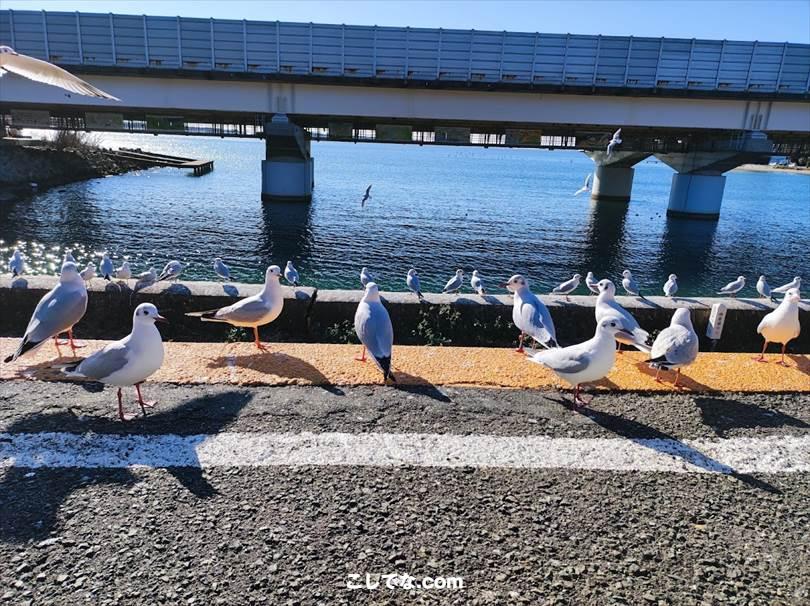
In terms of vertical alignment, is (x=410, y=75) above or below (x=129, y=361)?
above

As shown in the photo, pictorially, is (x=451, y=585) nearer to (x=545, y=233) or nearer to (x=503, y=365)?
(x=503, y=365)

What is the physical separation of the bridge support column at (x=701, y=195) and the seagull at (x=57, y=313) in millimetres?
44804

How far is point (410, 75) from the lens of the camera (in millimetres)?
34438

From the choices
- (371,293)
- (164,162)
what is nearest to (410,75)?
(371,293)

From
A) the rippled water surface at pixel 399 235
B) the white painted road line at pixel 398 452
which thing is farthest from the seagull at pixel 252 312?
the rippled water surface at pixel 399 235

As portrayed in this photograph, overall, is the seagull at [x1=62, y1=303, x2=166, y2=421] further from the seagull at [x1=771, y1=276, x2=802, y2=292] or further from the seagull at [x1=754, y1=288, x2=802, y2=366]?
the seagull at [x1=771, y1=276, x2=802, y2=292]

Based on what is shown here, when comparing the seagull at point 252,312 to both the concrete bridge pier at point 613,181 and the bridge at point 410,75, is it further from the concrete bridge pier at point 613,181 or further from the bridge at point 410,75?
the concrete bridge pier at point 613,181

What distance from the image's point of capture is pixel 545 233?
3269 centimetres

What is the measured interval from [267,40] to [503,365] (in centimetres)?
3493

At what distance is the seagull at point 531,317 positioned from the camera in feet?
22.1

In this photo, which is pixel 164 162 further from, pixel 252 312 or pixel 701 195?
pixel 252 312

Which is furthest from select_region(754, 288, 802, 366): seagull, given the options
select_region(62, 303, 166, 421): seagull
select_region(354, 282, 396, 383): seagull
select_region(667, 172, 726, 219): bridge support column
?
select_region(667, 172, 726, 219): bridge support column

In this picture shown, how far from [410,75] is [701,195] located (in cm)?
2532

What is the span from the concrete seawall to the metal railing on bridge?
2902cm
